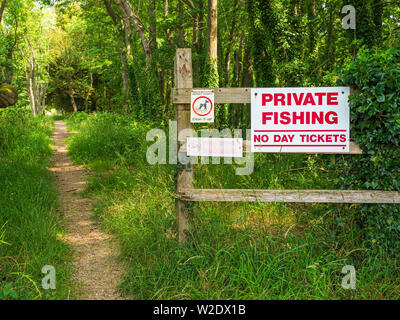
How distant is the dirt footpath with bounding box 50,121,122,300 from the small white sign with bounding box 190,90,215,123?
2017 mm

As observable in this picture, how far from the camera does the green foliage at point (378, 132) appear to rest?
3.09 metres

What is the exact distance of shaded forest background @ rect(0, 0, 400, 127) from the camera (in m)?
6.93

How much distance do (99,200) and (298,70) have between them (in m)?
4.81

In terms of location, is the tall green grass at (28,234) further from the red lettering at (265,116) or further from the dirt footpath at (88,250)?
the red lettering at (265,116)

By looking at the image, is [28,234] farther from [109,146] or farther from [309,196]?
[109,146]

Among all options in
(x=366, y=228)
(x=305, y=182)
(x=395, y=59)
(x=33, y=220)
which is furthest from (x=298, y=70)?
(x=33, y=220)

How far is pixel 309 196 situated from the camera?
3.23 metres

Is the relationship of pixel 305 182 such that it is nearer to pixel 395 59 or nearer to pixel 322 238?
pixel 322 238

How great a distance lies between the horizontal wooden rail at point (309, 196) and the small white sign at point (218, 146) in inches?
15.5

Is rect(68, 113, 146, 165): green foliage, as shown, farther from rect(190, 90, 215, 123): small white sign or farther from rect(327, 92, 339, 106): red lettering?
rect(327, 92, 339, 106): red lettering

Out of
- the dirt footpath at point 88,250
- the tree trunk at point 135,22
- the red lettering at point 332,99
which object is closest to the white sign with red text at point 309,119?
the red lettering at point 332,99

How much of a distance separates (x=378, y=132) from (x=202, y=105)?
179 centimetres

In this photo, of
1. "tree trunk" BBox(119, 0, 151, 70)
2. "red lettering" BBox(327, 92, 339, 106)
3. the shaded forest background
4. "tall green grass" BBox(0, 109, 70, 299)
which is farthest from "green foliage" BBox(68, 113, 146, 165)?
"red lettering" BBox(327, 92, 339, 106)

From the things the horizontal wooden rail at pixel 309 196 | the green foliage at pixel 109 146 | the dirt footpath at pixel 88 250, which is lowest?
the dirt footpath at pixel 88 250
